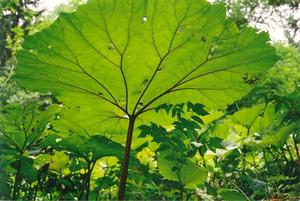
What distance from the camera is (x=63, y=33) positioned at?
123 cm

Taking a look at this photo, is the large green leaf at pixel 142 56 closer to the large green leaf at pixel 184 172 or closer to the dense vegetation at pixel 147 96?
the dense vegetation at pixel 147 96

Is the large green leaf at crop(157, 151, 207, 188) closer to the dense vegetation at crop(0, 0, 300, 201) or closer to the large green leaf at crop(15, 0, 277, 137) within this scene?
the dense vegetation at crop(0, 0, 300, 201)

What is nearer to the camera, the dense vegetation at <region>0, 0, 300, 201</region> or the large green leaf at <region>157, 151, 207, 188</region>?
the dense vegetation at <region>0, 0, 300, 201</region>

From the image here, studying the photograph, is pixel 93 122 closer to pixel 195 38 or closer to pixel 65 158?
pixel 65 158

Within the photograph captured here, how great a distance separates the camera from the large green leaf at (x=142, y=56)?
3.96 feet

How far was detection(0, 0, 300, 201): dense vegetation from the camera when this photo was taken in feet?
4.02

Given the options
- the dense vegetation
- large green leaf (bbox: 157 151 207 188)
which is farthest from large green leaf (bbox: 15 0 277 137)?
large green leaf (bbox: 157 151 207 188)

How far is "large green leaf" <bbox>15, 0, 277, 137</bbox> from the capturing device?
3.96 ft

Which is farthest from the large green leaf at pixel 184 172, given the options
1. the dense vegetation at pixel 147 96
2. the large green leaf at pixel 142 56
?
the large green leaf at pixel 142 56

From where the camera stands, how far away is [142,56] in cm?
129

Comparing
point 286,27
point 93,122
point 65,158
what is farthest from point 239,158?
point 286,27

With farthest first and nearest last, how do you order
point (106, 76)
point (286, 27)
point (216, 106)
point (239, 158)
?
point (286, 27), point (239, 158), point (216, 106), point (106, 76)

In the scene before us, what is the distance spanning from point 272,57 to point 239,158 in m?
0.49

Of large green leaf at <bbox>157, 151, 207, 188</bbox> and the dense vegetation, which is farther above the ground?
the dense vegetation
